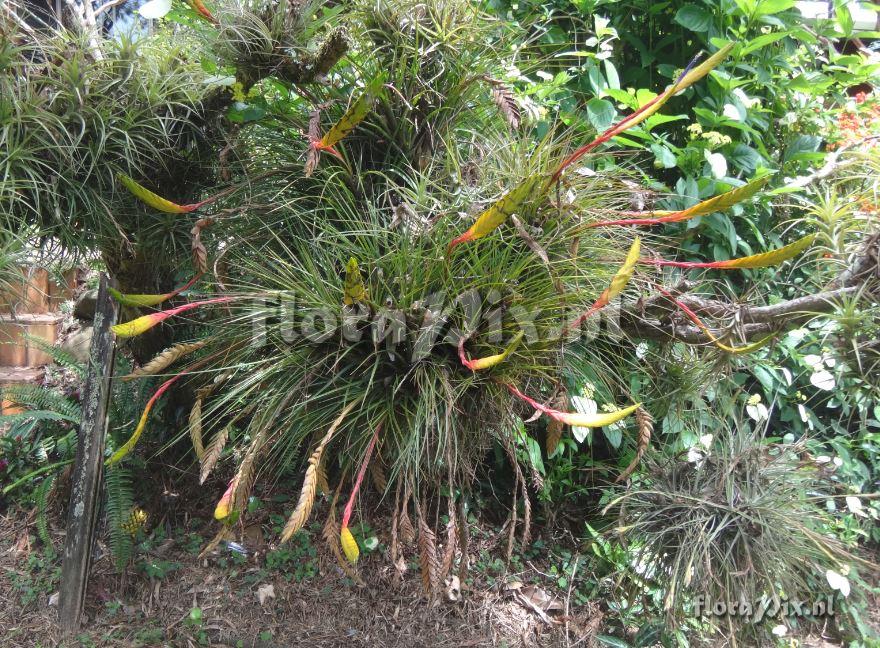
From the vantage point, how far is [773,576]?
5.44ft

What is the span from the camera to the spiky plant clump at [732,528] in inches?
64.9

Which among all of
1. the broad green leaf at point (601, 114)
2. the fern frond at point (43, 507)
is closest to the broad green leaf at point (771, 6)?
the broad green leaf at point (601, 114)

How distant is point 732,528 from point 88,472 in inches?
72.1

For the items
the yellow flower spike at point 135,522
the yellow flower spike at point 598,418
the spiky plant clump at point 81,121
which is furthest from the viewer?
the yellow flower spike at point 135,522

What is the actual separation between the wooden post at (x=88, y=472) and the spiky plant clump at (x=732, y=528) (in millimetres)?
1510

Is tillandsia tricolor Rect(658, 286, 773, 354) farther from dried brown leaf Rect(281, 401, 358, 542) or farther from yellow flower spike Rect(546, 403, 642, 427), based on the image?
dried brown leaf Rect(281, 401, 358, 542)

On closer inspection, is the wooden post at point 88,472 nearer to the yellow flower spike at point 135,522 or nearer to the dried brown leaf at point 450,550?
the yellow flower spike at point 135,522

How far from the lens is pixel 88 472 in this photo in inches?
75.9

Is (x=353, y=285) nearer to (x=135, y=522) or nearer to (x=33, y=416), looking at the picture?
(x=135, y=522)

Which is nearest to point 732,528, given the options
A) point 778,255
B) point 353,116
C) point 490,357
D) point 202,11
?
point 778,255

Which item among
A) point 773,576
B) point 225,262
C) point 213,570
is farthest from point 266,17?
point 773,576

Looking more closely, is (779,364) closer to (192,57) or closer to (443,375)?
(443,375)

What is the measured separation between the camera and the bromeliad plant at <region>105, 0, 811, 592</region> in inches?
59.1

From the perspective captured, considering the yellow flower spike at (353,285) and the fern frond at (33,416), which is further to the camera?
the fern frond at (33,416)
